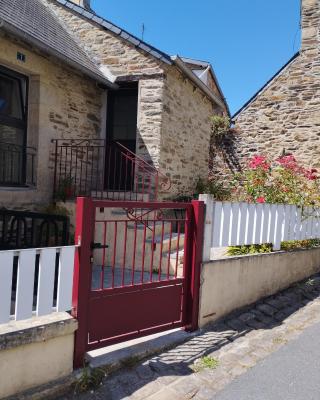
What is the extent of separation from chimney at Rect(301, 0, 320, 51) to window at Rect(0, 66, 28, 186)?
993cm

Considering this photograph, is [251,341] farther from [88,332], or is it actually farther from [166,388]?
[88,332]

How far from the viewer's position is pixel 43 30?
747cm

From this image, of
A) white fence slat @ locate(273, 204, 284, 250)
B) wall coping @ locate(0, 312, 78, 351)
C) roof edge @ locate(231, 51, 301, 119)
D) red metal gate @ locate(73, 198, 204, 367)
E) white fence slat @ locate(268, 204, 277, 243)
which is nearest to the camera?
wall coping @ locate(0, 312, 78, 351)

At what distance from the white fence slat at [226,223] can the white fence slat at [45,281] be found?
2.46 metres

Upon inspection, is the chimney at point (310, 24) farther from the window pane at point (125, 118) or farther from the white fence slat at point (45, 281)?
the white fence slat at point (45, 281)

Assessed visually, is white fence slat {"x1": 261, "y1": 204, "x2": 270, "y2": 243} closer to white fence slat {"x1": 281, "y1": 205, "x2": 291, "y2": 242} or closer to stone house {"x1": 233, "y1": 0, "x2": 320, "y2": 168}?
white fence slat {"x1": 281, "y1": 205, "x2": 291, "y2": 242}

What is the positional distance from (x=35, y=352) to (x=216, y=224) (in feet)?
8.56

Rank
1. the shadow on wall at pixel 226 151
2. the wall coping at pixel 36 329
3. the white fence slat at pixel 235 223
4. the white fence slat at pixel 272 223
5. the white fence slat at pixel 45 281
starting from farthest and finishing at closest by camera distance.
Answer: the shadow on wall at pixel 226 151 → the white fence slat at pixel 272 223 → the white fence slat at pixel 235 223 → the white fence slat at pixel 45 281 → the wall coping at pixel 36 329

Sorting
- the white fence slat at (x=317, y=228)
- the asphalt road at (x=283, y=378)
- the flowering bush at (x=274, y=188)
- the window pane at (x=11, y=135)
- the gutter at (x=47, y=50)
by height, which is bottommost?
the asphalt road at (x=283, y=378)

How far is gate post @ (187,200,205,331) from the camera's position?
13.8 feet

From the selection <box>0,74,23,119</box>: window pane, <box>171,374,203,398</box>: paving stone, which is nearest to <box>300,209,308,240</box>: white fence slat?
<box>171,374,203,398</box>: paving stone

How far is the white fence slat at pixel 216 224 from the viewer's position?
461 cm

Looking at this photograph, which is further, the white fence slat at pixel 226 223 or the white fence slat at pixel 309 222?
the white fence slat at pixel 309 222

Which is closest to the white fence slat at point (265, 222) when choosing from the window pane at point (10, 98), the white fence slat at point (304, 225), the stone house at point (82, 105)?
the white fence slat at point (304, 225)
